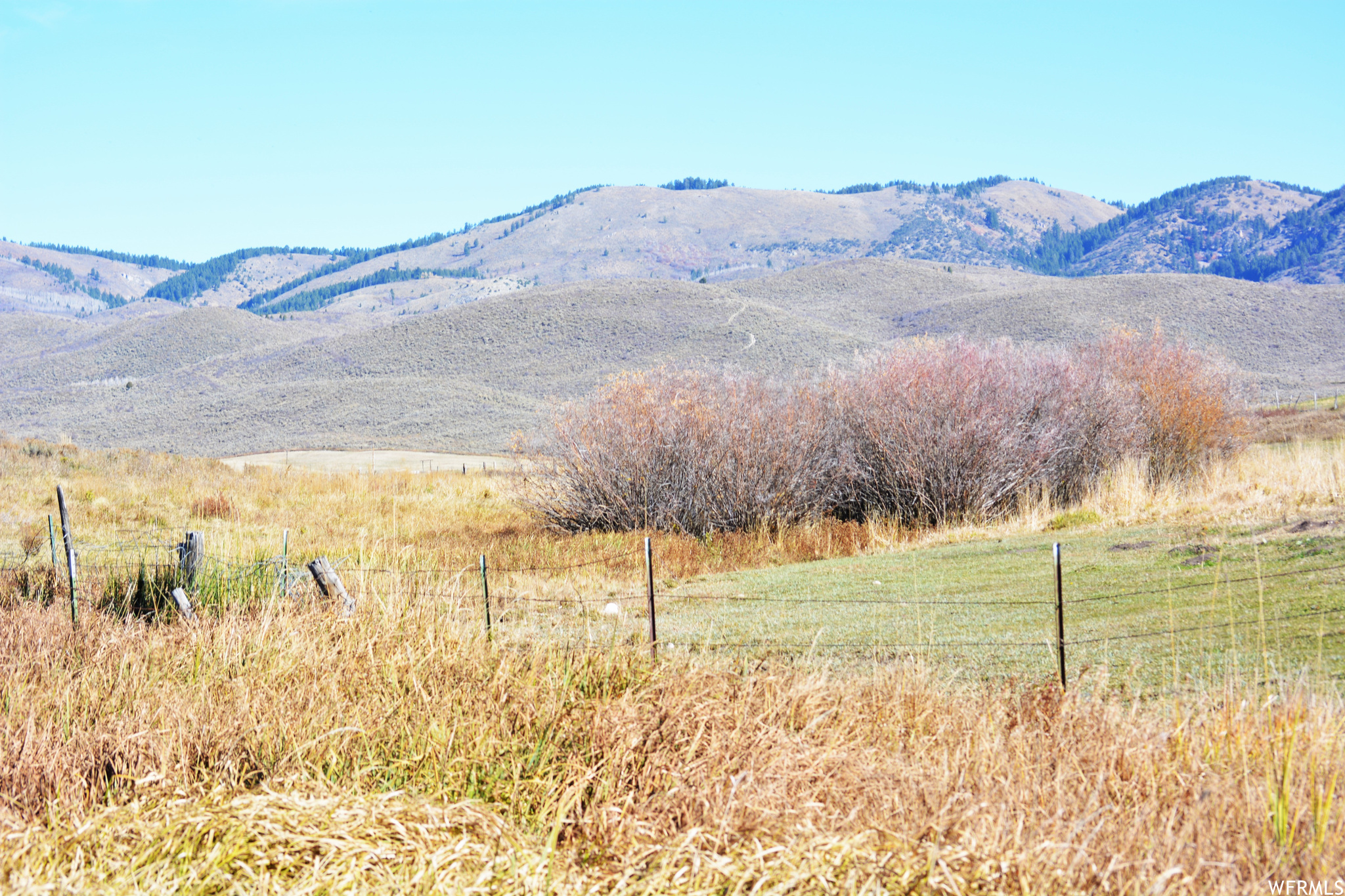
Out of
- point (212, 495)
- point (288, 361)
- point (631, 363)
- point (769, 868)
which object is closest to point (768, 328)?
point (631, 363)

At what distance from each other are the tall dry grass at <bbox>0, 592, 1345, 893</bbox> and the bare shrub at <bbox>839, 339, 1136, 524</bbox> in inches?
512

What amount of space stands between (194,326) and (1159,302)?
11225 cm

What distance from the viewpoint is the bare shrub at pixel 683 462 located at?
19281mm

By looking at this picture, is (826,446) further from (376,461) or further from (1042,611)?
(376,461)

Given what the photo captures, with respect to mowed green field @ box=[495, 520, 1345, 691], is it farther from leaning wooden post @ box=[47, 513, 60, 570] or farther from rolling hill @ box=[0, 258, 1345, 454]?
rolling hill @ box=[0, 258, 1345, 454]

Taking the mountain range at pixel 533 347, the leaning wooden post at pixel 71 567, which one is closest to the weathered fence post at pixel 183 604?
the leaning wooden post at pixel 71 567

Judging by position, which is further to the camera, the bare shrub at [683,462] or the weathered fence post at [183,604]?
the bare shrub at [683,462]

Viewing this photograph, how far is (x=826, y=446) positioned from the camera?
20.2 m

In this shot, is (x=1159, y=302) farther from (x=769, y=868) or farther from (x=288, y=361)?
(x=769, y=868)

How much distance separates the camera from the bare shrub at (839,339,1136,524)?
63.6ft

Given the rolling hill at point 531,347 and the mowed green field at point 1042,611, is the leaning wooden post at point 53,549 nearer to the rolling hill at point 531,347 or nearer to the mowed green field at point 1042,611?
the mowed green field at point 1042,611

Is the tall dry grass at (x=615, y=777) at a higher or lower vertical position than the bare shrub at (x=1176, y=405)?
lower

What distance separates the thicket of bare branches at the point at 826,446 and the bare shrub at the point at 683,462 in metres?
0.03

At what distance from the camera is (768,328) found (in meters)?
94.6
